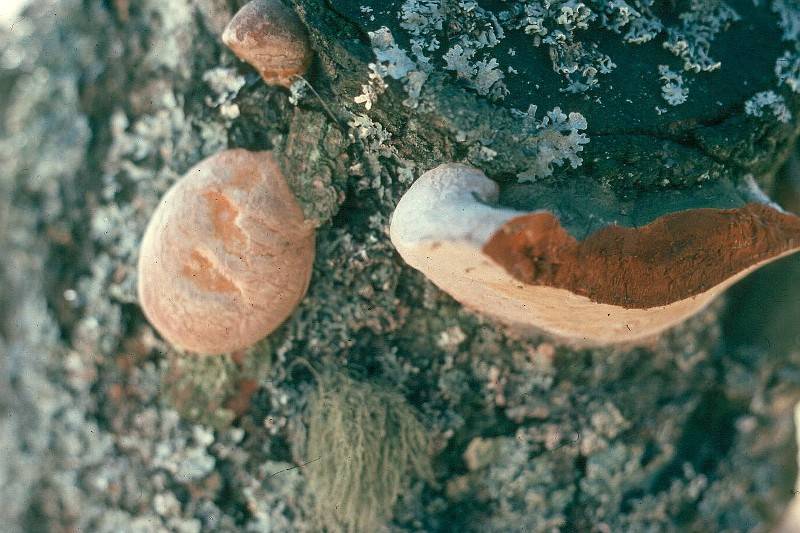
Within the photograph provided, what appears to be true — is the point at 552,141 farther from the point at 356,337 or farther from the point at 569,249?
the point at 356,337

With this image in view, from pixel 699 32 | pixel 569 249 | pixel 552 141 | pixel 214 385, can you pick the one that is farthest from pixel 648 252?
pixel 214 385

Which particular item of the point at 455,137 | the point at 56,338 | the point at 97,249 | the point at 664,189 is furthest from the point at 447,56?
the point at 56,338

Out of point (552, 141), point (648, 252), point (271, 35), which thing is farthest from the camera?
point (271, 35)

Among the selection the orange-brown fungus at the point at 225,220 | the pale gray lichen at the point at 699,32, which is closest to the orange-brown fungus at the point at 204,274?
the orange-brown fungus at the point at 225,220

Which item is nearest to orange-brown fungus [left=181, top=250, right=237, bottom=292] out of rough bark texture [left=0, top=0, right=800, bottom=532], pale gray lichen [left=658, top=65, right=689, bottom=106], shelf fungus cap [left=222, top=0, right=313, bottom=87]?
rough bark texture [left=0, top=0, right=800, bottom=532]

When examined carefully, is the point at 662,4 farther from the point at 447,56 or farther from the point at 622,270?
the point at 622,270

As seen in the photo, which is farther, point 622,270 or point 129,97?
point 129,97

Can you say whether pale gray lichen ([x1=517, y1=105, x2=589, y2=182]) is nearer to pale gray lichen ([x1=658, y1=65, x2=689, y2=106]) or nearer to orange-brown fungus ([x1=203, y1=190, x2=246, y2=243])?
pale gray lichen ([x1=658, y1=65, x2=689, y2=106])
